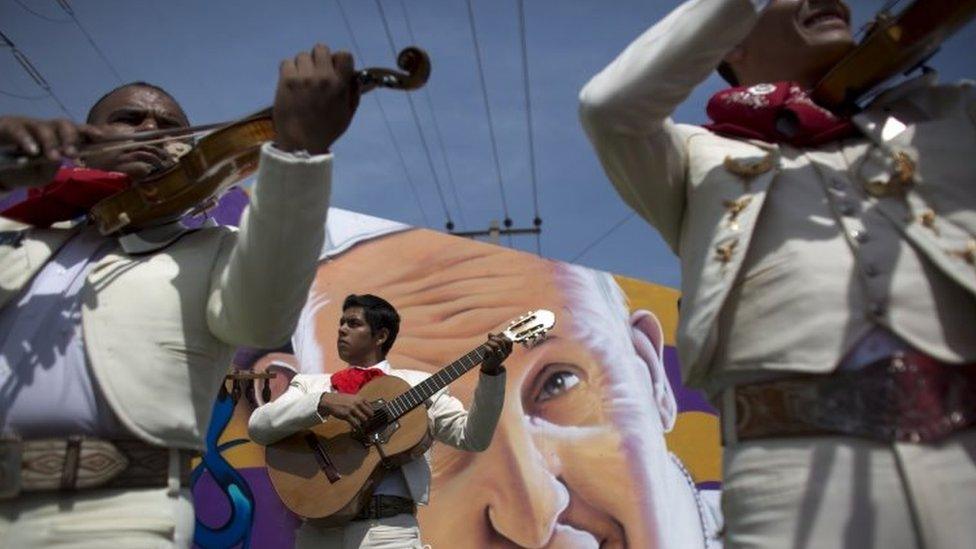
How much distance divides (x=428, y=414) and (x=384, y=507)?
0.49 m

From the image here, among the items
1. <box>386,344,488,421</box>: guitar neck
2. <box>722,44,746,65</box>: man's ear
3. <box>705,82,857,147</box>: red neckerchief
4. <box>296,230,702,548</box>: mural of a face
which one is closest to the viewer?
<box>705,82,857,147</box>: red neckerchief

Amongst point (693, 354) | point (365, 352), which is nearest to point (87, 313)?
point (693, 354)

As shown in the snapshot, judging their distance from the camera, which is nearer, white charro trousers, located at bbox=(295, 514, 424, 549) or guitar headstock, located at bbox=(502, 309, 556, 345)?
white charro trousers, located at bbox=(295, 514, 424, 549)

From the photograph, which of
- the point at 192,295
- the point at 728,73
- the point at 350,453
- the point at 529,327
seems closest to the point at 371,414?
the point at 350,453

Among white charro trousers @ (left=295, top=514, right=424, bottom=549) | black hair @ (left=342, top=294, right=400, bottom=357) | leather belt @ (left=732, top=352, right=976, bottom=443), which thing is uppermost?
leather belt @ (left=732, top=352, right=976, bottom=443)

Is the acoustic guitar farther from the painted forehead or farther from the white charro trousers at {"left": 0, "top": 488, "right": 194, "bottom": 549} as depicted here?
the painted forehead

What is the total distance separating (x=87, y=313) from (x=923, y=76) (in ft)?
A: 5.64

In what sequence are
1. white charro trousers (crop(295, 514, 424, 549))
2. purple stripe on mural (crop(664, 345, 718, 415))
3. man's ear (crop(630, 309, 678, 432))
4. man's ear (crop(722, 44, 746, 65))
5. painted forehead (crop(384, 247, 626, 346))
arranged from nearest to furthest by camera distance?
man's ear (crop(722, 44, 746, 65)), white charro trousers (crop(295, 514, 424, 549)), painted forehead (crop(384, 247, 626, 346)), man's ear (crop(630, 309, 678, 432)), purple stripe on mural (crop(664, 345, 718, 415))

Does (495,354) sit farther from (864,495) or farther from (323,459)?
(864,495)

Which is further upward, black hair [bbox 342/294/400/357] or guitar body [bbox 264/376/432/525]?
black hair [bbox 342/294/400/357]

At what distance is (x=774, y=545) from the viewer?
1590 mm

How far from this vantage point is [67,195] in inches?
79.0

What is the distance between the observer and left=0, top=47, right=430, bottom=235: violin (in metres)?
1.73

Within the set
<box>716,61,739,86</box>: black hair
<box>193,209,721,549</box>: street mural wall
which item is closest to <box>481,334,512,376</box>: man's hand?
<box>716,61,739,86</box>: black hair
